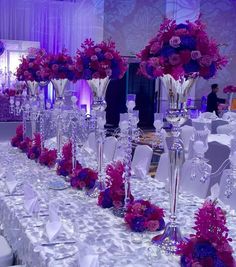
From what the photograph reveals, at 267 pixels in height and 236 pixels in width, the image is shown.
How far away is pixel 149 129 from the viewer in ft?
44.4

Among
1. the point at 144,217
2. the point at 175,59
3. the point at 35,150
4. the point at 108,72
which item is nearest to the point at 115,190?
the point at 144,217

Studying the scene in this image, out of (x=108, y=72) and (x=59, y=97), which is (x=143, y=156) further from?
(x=108, y=72)

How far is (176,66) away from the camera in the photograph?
1.96m

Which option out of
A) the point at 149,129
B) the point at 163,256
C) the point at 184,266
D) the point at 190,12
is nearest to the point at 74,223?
the point at 163,256

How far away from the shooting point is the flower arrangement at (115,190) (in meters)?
2.54

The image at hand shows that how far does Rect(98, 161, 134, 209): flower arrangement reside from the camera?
2539 millimetres

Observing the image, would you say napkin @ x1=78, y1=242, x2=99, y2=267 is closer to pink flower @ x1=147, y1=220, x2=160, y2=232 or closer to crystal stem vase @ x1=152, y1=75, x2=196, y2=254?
crystal stem vase @ x1=152, y1=75, x2=196, y2=254

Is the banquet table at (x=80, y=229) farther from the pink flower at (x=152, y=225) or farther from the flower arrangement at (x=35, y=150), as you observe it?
the flower arrangement at (x=35, y=150)

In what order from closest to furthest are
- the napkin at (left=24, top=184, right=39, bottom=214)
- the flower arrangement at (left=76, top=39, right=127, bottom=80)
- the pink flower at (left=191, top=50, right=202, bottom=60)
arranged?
the pink flower at (left=191, top=50, right=202, bottom=60) < the napkin at (left=24, top=184, right=39, bottom=214) < the flower arrangement at (left=76, top=39, right=127, bottom=80)

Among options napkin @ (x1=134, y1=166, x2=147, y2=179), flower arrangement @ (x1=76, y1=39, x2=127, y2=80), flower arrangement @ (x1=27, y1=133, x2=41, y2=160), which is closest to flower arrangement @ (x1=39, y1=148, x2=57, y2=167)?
flower arrangement @ (x1=27, y1=133, x2=41, y2=160)

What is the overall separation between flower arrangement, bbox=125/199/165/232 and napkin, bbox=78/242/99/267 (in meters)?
0.51

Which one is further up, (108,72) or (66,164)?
(108,72)

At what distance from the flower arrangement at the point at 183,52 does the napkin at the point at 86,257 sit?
85cm

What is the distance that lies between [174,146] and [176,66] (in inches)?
16.2
